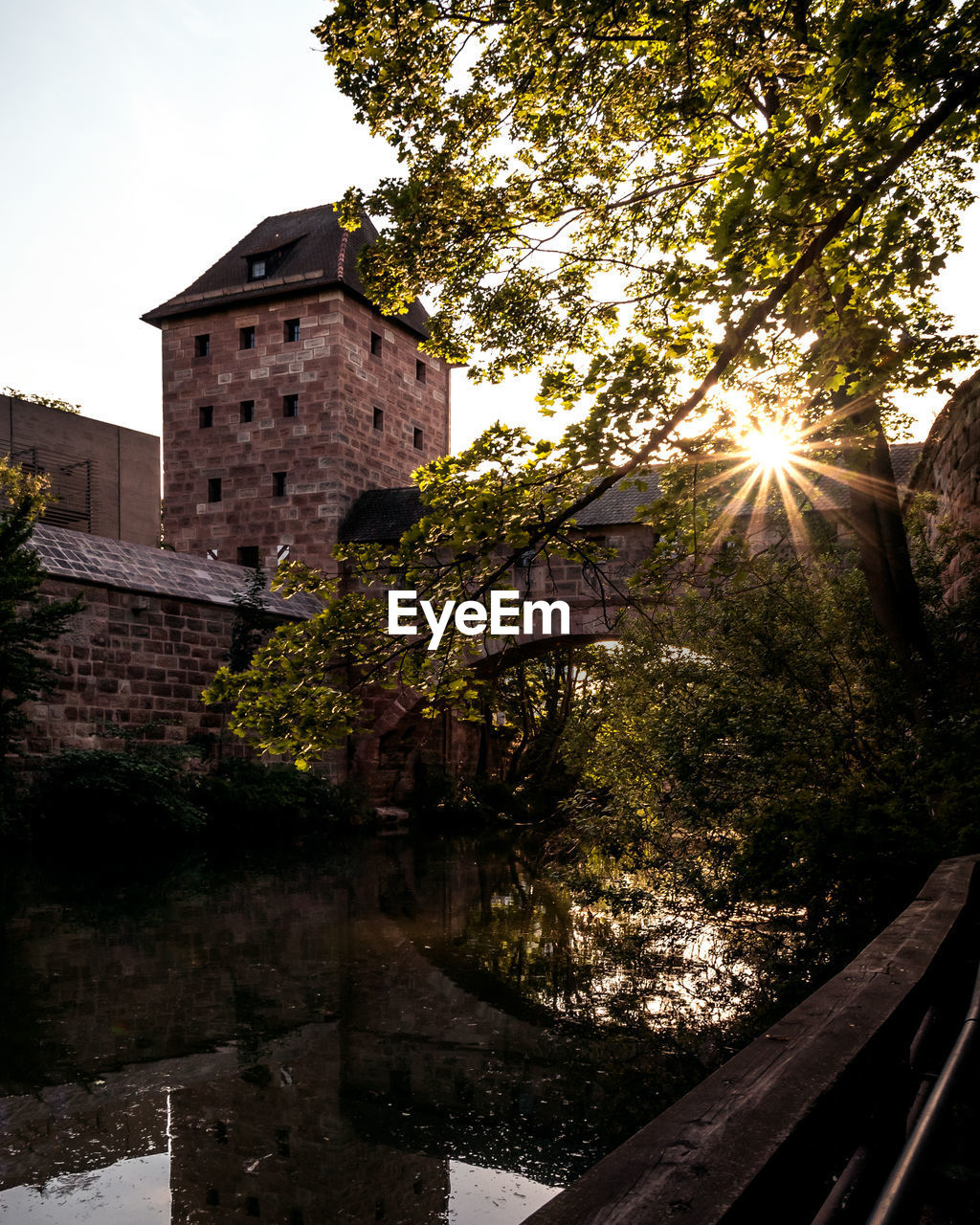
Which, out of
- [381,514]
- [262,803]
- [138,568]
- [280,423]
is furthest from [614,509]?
[280,423]

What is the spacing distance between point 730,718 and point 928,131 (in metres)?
3.28

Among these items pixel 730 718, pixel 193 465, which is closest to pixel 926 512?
pixel 730 718

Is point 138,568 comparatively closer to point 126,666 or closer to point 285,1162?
point 126,666

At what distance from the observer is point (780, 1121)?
129cm

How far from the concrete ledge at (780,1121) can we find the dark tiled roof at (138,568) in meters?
11.7

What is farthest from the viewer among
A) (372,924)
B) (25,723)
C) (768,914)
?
(25,723)

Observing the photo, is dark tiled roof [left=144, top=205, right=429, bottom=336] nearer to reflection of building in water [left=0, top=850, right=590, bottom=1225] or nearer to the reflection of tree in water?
the reflection of tree in water

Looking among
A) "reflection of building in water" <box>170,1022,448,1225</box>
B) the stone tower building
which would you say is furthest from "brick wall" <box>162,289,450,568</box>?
"reflection of building in water" <box>170,1022,448,1225</box>

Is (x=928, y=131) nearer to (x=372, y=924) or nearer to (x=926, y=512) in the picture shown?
(x=926, y=512)

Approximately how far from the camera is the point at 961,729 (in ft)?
16.0

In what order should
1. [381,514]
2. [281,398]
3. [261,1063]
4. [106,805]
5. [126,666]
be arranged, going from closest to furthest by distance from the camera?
1. [261,1063]
2. [106,805]
3. [126,666]
4. [381,514]
5. [281,398]

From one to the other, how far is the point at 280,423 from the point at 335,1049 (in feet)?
58.2

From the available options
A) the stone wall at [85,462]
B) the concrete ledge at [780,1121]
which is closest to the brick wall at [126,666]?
the stone wall at [85,462]

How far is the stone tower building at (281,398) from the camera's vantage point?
20.2m
